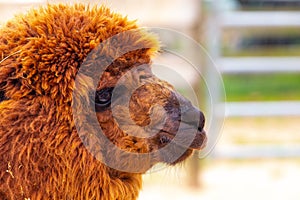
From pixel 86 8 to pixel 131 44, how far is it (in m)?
0.20

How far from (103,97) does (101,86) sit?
0.04 meters

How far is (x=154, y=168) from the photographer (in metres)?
1.85

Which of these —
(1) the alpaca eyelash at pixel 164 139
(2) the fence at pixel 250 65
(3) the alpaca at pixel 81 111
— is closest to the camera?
(3) the alpaca at pixel 81 111

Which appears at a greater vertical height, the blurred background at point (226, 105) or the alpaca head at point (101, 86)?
the alpaca head at point (101, 86)

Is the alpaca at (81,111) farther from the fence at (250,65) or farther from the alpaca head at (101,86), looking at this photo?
the fence at (250,65)

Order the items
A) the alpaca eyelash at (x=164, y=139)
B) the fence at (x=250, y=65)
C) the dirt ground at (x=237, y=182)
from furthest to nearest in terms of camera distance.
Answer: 1. the fence at (x=250, y=65)
2. the dirt ground at (x=237, y=182)
3. the alpaca eyelash at (x=164, y=139)

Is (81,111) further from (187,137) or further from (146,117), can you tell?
(187,137)

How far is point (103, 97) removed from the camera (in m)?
1.70

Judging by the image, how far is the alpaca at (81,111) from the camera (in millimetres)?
1624

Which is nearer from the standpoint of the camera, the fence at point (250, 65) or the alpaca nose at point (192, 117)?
the alpaca nose at point (192, 117)

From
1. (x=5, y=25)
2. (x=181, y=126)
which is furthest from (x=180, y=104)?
(x=5, y=25)

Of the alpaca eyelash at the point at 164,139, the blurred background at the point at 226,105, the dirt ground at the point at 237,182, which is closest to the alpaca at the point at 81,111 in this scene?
the alpaca eyelash at the point at 164,139

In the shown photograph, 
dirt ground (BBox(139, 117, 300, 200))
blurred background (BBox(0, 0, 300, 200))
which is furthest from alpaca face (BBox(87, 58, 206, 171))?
blurred background (BBox(0, 0, 300, 200))

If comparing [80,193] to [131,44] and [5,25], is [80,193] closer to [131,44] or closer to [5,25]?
[131,44]
